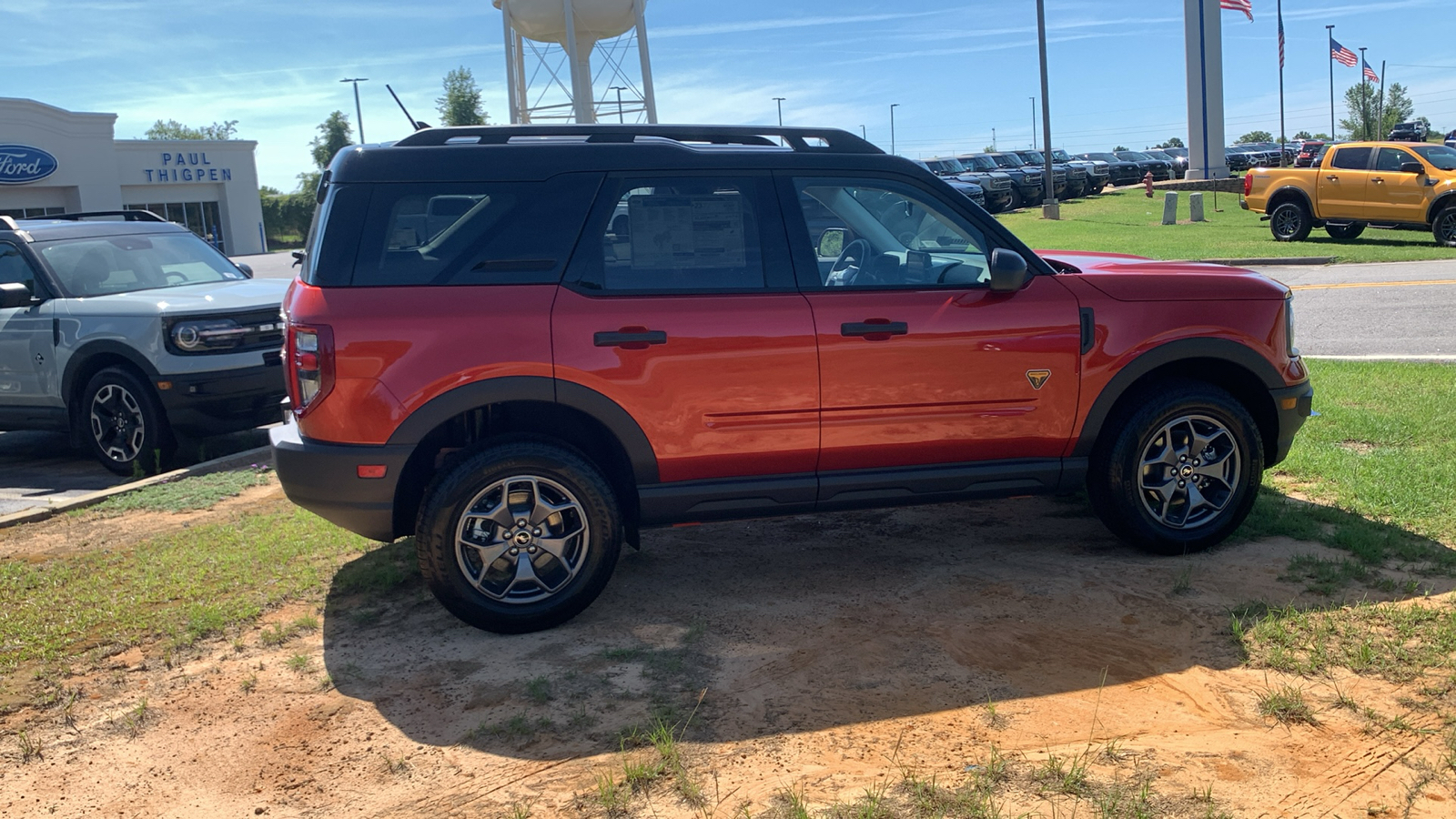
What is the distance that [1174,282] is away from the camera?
17.3 ft

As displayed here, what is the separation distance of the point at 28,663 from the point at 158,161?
55.6 metres

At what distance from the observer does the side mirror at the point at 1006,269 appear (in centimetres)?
490

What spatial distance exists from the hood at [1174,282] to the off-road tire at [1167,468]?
1.34 feet

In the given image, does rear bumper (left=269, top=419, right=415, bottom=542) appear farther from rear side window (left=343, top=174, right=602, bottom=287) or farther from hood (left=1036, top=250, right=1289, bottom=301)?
hood (left=1036, top=250, right=1289, bottom=301)

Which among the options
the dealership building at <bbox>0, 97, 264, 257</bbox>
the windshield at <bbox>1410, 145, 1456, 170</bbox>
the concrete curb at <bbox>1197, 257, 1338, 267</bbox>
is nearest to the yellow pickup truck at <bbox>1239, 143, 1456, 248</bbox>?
the windshield at <bbox>1410, 145, 1456, 170</bbox>

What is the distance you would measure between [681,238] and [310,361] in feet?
5.09

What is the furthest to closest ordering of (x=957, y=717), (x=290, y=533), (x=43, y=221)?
(x=43, y=221) < (x=290, y=533) < (x=957, y=717)

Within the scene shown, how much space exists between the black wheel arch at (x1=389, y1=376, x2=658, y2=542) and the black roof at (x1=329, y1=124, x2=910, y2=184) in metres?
0.89

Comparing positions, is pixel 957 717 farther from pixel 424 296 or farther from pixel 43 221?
pixel 43 221

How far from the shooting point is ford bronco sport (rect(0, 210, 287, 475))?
320 inches

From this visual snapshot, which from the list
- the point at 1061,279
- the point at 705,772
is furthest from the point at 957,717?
the point at 1061,279

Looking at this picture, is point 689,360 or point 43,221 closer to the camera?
point 689,360

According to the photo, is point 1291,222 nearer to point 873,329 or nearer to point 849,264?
point 849,264

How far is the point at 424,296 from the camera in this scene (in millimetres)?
4605
